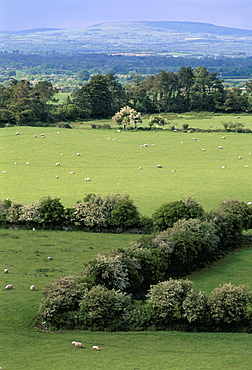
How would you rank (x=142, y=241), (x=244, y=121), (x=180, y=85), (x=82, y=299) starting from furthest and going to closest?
(x=180, y=85) → (x=244, y=121) → (x=142, y=241) → (x=82, y=299)

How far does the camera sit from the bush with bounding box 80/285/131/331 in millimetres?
23031

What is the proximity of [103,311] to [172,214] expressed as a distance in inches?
576

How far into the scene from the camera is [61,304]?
23.5 meters

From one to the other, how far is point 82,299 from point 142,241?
755cm

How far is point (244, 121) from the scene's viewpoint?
96.8 m

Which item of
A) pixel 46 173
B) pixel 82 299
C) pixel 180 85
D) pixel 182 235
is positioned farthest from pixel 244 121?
pixel 82 299

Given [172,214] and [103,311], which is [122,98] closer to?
[172,214]

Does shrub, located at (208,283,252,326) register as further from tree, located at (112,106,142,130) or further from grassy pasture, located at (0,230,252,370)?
tree, located at (112,106,142,130)

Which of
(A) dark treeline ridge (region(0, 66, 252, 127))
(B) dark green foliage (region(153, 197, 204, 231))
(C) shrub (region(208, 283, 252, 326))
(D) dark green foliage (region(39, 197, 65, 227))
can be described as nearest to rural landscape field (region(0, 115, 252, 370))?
(C) shrub (region(208, 283, 252, 326))

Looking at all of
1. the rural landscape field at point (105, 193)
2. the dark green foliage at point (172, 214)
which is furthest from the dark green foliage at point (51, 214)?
the dark green foliage at point (172, 214)

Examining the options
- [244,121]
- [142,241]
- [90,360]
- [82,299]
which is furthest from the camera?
[244,121]

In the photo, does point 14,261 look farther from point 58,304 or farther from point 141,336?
point 141,336

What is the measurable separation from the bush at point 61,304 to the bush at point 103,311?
431mm

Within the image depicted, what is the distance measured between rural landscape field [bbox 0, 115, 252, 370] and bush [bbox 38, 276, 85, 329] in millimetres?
617
